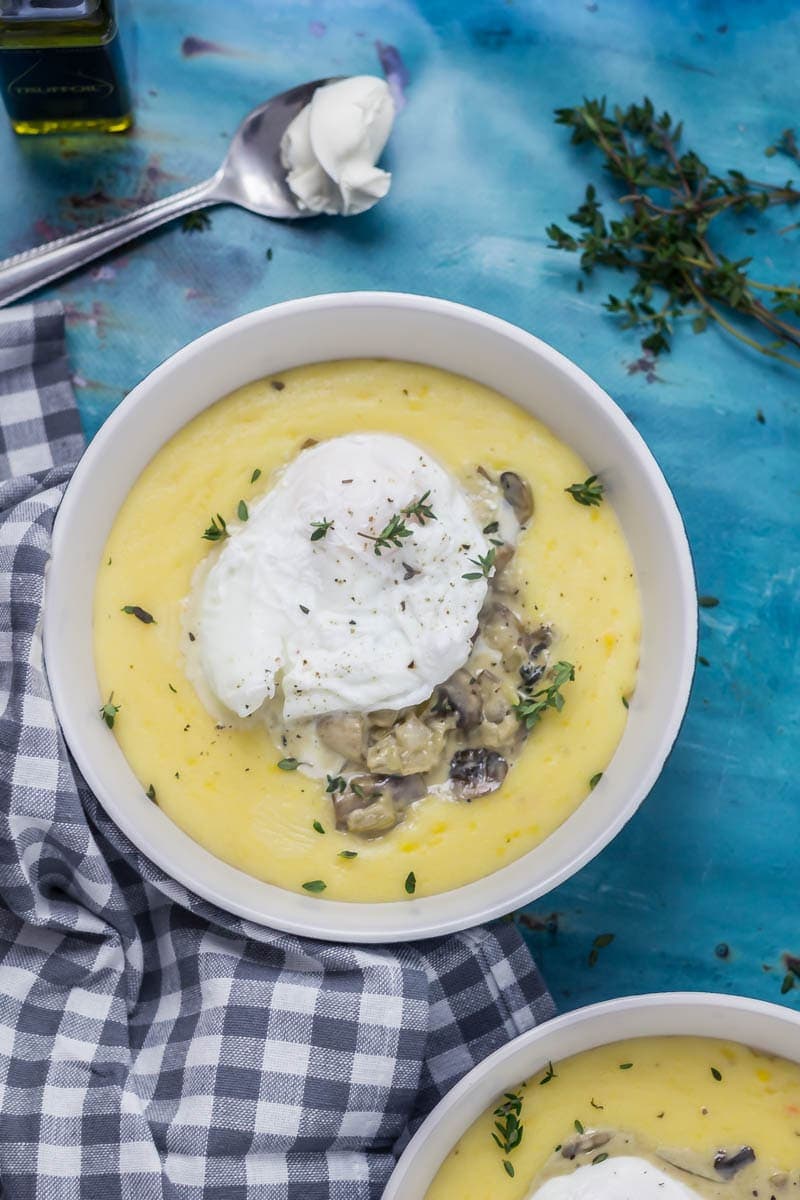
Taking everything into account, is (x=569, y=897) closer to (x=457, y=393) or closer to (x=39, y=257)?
(x=457, y=393)

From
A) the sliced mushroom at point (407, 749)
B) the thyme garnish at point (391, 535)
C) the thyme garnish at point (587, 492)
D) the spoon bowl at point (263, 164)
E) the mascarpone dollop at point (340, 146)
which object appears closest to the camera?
the thyme garnish at point (391, 535)

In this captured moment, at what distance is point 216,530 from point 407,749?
63cm

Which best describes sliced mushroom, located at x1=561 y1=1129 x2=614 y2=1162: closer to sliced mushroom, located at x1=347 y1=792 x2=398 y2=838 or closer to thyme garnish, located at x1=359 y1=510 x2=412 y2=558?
sliced mushroom, located at x1=347 y1=792 x2=398 y2=838

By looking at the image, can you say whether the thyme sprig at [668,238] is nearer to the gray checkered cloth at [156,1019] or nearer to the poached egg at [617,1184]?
the gray checkered cloth at [156,1019]

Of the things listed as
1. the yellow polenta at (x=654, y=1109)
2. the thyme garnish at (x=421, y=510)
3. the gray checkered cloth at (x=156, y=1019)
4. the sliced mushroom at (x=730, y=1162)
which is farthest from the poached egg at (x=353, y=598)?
the sliced mushroom at (x=730, y=1162)

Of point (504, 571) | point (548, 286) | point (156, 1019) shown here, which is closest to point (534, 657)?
point (504, 571)

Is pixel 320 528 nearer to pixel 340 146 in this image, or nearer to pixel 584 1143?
pixel 340 146

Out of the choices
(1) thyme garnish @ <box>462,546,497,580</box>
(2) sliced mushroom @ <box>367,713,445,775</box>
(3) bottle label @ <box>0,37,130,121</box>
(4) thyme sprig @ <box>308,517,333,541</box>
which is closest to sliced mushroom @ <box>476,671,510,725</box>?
(2) sliced mushroom @ <box>367,713,445,775</box>

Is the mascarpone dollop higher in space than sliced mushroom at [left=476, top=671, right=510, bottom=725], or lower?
higher

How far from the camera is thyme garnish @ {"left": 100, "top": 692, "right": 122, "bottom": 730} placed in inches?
104

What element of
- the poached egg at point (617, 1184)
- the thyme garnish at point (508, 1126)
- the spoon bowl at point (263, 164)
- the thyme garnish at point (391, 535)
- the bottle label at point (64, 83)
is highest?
the bottle label at point (64, 83)

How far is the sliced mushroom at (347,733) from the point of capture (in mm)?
2564

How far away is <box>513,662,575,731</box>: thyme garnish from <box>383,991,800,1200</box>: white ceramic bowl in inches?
25.4

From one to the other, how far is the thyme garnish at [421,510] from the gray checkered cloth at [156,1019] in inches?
33.0
